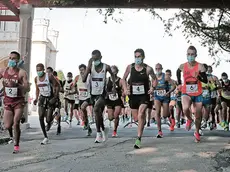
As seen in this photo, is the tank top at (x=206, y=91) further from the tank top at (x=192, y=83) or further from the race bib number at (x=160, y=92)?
the tank top at (x=192, y=83)

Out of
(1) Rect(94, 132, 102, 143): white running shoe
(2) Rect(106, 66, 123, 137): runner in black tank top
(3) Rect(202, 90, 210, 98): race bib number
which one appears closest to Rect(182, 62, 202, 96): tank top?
(1) Rect(94, 132, 102, 143): white running shoe

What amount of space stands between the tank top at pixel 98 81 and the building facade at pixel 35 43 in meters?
19.2

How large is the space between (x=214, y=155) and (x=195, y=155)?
32cm

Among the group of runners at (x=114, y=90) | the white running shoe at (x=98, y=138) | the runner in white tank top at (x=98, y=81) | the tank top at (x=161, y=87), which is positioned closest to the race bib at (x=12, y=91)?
the group of runners at (x=114, y=90)

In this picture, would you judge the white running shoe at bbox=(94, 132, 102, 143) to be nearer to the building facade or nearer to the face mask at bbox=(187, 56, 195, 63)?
the face mask at bbox=(187, 56, 195, 63)

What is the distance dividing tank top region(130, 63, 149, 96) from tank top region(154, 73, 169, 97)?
235cm

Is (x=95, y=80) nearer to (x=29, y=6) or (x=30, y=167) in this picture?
(x=30, y=167)

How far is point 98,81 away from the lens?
835 cm

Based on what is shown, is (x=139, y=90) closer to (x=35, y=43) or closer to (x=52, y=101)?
(x=52, y=101)

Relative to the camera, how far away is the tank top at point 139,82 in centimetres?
753

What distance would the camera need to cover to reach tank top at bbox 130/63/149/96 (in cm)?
753

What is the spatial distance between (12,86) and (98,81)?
1.83 meters

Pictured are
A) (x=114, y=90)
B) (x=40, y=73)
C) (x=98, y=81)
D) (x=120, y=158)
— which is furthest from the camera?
(x=40, y=73)

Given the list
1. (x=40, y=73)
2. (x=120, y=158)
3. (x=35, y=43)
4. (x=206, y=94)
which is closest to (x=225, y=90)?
(x=206, y=94)
